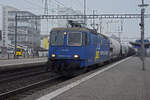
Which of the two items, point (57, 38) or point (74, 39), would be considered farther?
point (57, 38)

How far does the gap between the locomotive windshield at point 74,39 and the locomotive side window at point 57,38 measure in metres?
0.52

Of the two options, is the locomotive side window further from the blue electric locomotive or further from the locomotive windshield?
the locomotive windshield

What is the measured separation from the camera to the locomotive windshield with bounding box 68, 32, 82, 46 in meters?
12.9

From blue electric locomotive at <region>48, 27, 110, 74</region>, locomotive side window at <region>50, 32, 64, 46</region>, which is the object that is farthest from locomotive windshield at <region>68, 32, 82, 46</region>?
locomotive side window at <region>50, 32, 64, 46</region>

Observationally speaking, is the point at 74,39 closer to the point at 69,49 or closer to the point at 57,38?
the point at 69,49

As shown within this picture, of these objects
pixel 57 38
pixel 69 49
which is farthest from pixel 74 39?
pixel 57 38

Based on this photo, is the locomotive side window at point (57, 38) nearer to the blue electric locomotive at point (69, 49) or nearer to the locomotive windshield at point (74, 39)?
the blue electric locomotive at point (69, 49)

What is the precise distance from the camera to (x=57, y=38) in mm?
13227

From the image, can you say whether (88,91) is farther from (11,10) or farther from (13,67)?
(11,10)

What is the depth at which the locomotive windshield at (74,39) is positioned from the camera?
507 inches

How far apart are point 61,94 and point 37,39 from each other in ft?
203

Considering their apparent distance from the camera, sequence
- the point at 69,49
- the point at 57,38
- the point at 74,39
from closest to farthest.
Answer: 1. the point at 69,49
2. the point at 74,39
3. the point at 57,38

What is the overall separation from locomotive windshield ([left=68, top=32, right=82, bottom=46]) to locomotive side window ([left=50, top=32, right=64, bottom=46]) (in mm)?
524

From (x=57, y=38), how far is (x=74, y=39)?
1130 mm
